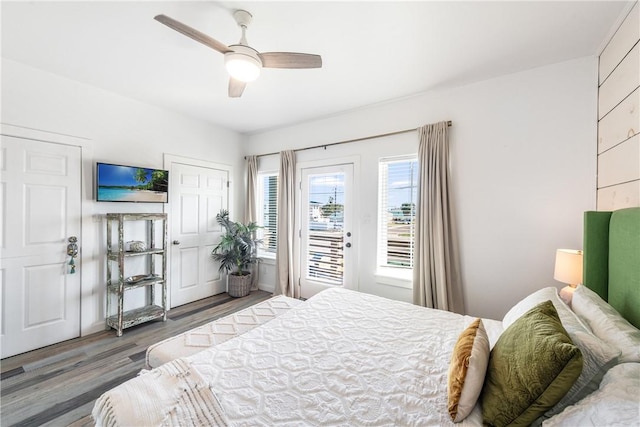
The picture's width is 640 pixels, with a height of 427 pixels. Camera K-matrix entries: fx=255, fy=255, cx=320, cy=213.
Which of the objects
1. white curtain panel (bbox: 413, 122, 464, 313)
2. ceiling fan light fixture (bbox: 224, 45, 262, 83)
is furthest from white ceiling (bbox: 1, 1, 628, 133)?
white curtain panel (bbox: 413, 122, 464, 313)

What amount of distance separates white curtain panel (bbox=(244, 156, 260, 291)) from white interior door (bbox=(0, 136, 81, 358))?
217 centimetres

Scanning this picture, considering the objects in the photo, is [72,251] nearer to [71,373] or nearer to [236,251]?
[71,373]

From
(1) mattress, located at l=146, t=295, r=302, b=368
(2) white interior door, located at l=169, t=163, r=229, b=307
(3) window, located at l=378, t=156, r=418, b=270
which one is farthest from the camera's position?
(2) white interior door, located at l=169, t=163, r=229, b=307

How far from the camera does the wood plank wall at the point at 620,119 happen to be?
160 cm

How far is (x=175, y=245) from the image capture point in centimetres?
363

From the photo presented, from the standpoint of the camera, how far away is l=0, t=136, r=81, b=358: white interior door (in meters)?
2.36

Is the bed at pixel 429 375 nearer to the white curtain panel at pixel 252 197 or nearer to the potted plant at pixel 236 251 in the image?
the potted plant at pixel 236 251

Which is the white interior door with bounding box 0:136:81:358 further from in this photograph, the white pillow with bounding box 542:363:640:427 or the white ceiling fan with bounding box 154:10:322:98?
the white pillow with bounding box 542:363:640:427

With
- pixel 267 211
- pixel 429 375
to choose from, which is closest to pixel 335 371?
pixel 429 375

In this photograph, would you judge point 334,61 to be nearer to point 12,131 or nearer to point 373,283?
point 373,283

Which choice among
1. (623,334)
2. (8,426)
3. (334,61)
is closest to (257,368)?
(623,334)

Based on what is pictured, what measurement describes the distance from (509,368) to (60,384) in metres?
3.07

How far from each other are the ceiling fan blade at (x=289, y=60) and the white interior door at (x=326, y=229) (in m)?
1.76

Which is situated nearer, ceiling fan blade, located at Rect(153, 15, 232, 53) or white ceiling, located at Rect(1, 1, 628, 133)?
ceiling fan blade, located at Rect(153, 15, 232, 53)
